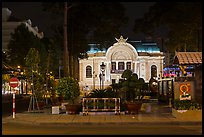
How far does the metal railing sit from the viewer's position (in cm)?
2812

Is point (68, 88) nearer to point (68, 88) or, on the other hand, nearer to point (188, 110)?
point (68, 88)

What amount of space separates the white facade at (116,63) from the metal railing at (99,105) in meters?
73.2

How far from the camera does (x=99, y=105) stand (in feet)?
93.2

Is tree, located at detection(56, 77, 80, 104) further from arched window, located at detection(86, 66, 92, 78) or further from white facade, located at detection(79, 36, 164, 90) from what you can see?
arched window, located at detection(86, 66, 92, 78)

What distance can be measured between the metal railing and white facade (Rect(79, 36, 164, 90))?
73.2 m

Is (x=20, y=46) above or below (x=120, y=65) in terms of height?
above

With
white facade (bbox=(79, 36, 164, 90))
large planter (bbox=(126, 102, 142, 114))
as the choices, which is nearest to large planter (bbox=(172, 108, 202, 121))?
large planter (bbox=(126, 102, 142, 114))

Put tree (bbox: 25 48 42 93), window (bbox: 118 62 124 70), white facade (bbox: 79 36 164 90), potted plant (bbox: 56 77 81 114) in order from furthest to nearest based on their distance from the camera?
window (bbox: 118 62 124 70)
white facade (bbox: 79 36 164 90)
tree (bbox: 25 48 42 93)
potted plant (bbox: 56 77 81 114)

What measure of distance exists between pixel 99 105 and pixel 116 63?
77.0m

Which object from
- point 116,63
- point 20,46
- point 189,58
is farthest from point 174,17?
point 116,63

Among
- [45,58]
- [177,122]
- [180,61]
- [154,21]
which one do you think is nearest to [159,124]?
[177,122]

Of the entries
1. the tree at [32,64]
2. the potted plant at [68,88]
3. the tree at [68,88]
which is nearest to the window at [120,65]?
the tree at [32,64]

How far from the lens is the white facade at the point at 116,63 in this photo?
103 metres

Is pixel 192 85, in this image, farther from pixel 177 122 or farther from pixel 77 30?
pixel 77 30
